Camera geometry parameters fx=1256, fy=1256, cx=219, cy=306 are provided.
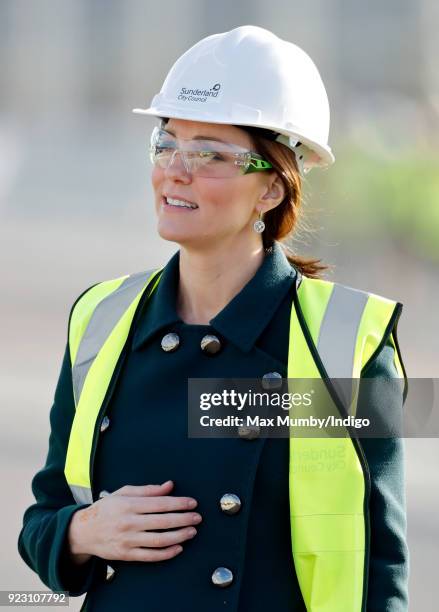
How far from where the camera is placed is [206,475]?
2.55 metres

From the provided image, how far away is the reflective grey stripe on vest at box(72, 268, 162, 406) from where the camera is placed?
2.74 meters

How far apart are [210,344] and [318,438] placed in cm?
36

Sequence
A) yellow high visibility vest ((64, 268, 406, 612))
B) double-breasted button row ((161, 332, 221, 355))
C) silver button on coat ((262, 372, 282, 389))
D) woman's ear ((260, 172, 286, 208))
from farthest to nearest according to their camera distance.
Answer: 1. woman's ear ((260, 172, 286, 208))
2. double-breasted button row ((161, 332, 221, 355))
3. silver button on coat ((262, 372, 282, 389))
4. yellow high visibility vest ((64, 268, 406, 612))

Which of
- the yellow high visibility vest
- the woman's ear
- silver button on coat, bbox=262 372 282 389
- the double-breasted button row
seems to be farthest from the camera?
the woman's ear

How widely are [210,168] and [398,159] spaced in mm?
10327

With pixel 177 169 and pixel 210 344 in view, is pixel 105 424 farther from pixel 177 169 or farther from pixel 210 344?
pixel 177 169

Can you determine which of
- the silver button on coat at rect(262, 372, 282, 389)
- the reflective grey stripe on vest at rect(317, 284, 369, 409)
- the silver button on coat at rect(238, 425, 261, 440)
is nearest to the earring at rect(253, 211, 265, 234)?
the reflective grey stripe on vest at rect(317, 284, 369, 409)

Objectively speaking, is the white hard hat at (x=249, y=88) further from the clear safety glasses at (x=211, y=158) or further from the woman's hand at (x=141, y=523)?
the woman's hand at (x=141, y=523)

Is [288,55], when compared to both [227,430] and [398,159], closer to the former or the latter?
[227,430]

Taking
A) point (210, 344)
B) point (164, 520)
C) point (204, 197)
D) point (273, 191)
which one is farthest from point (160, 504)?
point (273, 191)

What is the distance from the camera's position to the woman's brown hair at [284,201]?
2.76 m

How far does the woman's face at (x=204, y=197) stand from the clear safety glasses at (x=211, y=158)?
0.01 metres

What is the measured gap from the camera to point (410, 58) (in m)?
15.3

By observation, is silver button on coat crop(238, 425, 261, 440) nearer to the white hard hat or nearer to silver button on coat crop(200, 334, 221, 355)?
silver button on coat crop(200, 334, 221, 355)
